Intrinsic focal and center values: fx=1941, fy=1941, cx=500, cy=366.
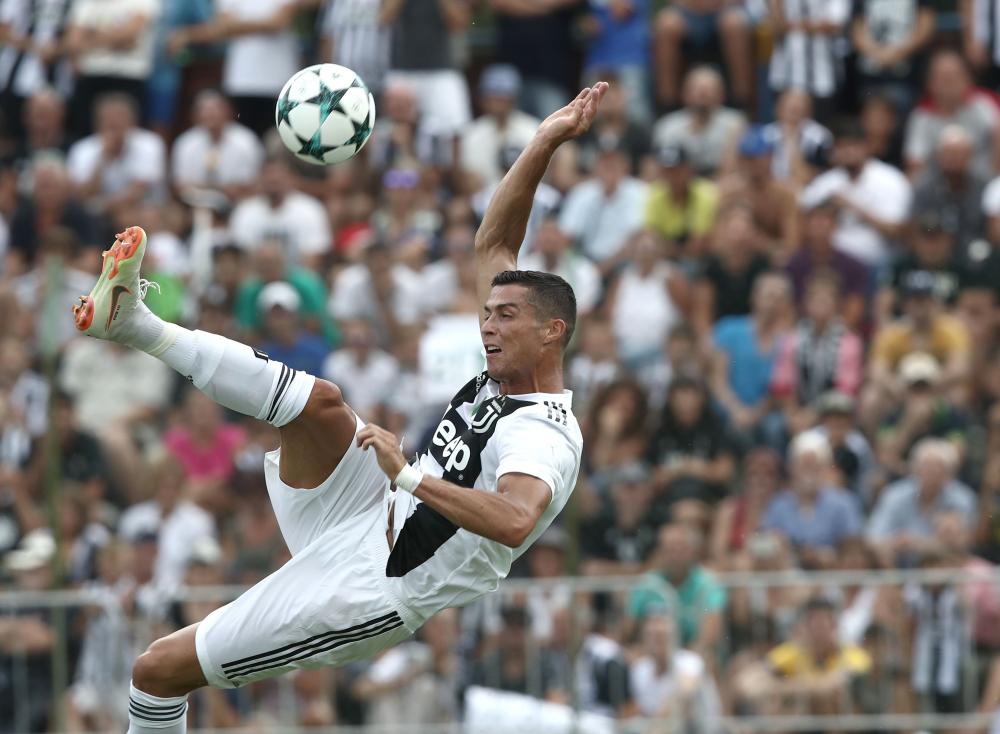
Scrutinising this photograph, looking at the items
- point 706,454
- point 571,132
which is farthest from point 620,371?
point 571,132

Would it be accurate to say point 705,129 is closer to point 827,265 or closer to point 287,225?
point 827,265

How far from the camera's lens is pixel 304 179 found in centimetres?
1745

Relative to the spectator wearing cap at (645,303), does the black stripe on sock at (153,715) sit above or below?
below

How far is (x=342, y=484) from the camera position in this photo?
899 cm

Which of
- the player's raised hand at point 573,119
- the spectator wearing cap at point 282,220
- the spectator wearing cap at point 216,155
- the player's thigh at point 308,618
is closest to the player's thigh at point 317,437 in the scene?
the player's thigh at point 308,618

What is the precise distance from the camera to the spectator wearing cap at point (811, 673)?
12914mm

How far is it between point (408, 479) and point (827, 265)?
26.1 ft

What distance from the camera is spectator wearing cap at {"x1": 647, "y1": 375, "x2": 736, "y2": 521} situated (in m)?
14.1

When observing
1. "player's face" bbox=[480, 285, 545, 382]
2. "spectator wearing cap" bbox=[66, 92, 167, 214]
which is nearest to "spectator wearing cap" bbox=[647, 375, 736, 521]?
"player's face" bbox=[480, 285, 545, 382]

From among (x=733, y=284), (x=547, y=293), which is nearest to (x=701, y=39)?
(x=733, y=284)

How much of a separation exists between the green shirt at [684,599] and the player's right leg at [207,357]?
192 inches

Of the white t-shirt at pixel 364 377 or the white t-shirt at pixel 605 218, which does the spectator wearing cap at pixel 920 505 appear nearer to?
the white t-shirt at pixel 605 218

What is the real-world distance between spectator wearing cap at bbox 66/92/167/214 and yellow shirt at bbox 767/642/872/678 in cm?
739

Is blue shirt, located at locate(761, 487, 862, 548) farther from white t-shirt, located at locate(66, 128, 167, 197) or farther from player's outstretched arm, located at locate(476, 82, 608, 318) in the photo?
white t-shirt, located at locate(66, 128, 167, 197)
